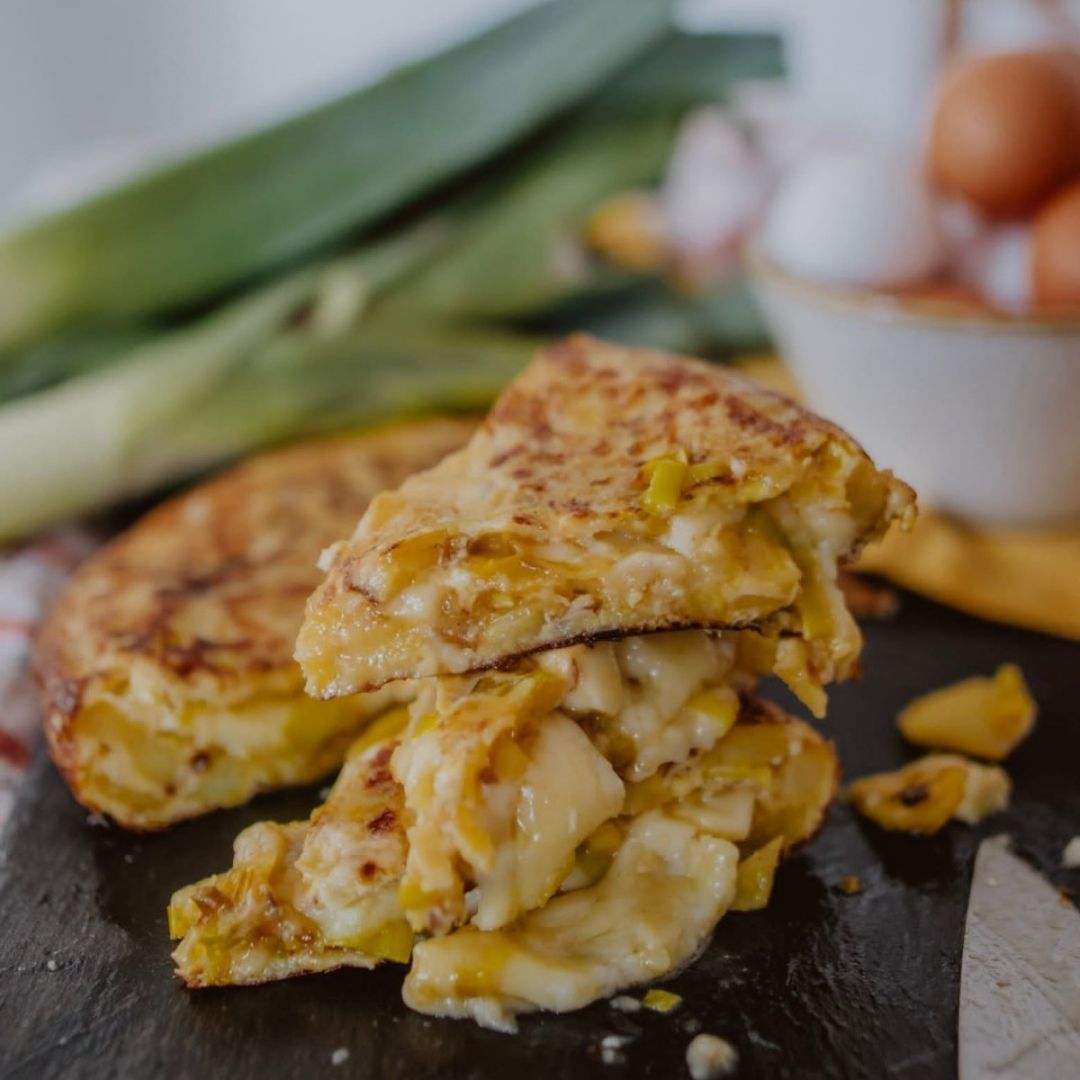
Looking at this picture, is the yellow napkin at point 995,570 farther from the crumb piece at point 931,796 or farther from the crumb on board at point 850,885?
the crumb on board at point 850,885

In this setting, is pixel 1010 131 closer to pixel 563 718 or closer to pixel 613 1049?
pixel 563 718

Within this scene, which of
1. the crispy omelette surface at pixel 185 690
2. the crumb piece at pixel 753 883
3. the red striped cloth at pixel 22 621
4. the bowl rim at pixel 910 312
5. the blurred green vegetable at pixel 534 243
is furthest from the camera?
the blurred green vegetable at pixel 534 243

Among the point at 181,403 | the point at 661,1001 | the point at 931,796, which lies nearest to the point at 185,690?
the point at 661,1001

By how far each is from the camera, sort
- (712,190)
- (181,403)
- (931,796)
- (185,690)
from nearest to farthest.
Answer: (931,796), (185,690), (181,403), (712,190)

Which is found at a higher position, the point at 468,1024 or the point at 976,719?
the point at 468,1024

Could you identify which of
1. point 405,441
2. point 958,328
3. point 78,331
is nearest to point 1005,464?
point 958,328

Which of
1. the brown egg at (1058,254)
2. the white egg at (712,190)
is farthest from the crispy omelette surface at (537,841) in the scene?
the white egg at (712,190)

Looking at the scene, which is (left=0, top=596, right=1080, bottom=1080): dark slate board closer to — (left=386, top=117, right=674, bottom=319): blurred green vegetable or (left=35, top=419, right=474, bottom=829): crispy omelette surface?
(left=35, top=419, right=474, bottom=829): crispy omelette surface
